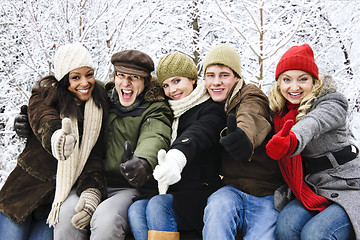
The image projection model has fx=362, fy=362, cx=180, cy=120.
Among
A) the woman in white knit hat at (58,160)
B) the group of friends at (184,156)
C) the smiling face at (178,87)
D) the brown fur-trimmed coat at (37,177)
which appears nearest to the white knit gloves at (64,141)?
the group of friends at (184,156)

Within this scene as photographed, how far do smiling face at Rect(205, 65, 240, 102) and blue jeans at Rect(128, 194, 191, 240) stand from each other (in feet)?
2.62

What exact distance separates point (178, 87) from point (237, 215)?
1.00m

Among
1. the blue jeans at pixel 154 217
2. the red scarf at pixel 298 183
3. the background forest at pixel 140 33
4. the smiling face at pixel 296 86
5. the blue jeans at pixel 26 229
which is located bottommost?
the blue jeans at pixel 26 229

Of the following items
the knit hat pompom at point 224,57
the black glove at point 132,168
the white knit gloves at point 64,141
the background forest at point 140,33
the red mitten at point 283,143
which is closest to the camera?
the red mitten at point 283,143

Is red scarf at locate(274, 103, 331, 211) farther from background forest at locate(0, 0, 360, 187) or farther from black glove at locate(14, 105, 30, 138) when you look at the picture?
background forest at locate(0, 0, 360, 187)

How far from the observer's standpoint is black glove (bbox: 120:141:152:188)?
2016mm

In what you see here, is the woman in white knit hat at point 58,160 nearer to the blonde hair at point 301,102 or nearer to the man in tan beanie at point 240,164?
the man in tan beanie at point 240,164

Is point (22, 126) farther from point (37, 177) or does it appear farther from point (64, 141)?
point (64, 141)

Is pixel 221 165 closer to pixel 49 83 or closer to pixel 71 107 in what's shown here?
pixel 71 107

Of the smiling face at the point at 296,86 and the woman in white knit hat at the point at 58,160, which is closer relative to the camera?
the smiling face at the point at 296,86

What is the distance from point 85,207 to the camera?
2.33 m

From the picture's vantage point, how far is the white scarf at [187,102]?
8.43 feet

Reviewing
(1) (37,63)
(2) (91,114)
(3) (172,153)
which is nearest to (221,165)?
(3) (172,153)

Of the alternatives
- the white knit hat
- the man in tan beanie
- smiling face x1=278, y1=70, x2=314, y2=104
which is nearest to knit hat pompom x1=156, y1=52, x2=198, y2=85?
the man in tan beanie
